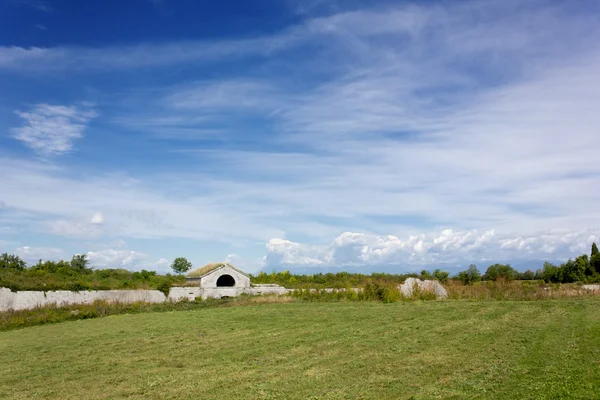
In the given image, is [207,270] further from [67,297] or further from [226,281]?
[67,297]

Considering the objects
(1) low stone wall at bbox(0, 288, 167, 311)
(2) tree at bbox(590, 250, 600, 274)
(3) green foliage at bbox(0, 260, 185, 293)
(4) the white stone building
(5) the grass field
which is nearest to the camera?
(5) the grass field

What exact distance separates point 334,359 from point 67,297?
30772mm

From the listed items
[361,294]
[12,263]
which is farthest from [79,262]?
[361,294]

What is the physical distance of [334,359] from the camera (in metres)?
12.3

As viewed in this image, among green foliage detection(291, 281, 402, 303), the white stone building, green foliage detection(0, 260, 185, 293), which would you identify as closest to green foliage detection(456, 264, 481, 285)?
green foliage detection(291, 281, 402, 303)

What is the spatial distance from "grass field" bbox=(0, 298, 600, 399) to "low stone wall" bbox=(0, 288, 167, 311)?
14.7 m

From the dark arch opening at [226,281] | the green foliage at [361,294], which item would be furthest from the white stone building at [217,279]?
the green foliage at [361,294]

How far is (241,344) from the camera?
51.6 feet

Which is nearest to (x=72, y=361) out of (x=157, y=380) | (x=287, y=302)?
(x=157, y=380)

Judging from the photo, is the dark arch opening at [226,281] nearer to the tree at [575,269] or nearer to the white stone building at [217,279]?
the white stone building at [217,279]

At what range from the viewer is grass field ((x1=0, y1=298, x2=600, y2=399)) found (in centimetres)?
924

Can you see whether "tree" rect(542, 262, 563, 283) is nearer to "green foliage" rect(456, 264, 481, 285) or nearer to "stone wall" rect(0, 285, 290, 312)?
"green foliage" rect(456, 264, 481, 285)

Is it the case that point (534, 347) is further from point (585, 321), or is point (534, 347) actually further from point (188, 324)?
point (188, 324)

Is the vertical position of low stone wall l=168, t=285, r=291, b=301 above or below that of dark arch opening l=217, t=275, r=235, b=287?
below
